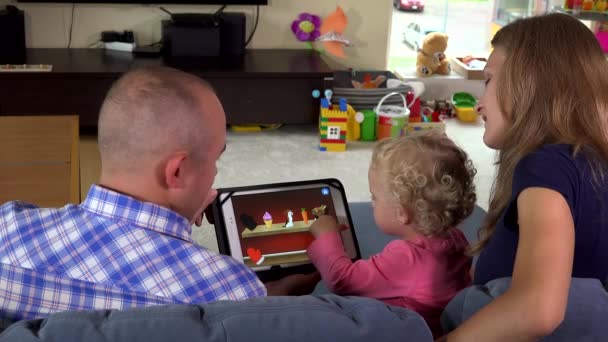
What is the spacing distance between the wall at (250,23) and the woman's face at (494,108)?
293cm

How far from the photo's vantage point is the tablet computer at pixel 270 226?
5.38ft

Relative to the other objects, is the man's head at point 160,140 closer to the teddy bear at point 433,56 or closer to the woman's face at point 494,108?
the woman's face at point 494,108

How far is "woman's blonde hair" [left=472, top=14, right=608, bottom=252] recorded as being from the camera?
131 cm

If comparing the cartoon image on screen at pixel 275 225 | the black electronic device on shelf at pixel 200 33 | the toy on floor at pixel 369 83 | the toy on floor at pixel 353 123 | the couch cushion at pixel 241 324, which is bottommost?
the toy on floor at pixel 353 123

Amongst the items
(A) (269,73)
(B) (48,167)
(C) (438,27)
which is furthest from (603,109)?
(C) (438,27)

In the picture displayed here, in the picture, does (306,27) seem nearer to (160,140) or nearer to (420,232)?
(420,232)

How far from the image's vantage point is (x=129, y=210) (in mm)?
1092

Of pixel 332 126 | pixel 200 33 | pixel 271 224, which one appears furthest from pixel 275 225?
pixel 200 33

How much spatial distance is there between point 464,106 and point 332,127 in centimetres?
100

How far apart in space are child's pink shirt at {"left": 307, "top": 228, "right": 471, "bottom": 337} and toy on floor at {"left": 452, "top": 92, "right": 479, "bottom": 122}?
114 inches

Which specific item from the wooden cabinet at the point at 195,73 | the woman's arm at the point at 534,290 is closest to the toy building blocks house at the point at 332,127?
the wooden cabinet at the point at 195,73

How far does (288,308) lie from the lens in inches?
32.6

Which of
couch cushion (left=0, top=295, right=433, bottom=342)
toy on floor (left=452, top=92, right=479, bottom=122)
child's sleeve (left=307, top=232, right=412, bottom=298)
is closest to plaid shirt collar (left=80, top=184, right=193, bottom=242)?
couch cushion (left=0, top=295, right=433, bottom=342)

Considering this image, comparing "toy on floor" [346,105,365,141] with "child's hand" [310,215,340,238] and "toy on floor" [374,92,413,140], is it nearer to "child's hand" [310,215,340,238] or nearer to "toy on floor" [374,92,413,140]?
"toy on floor" [374,92,413,140]
